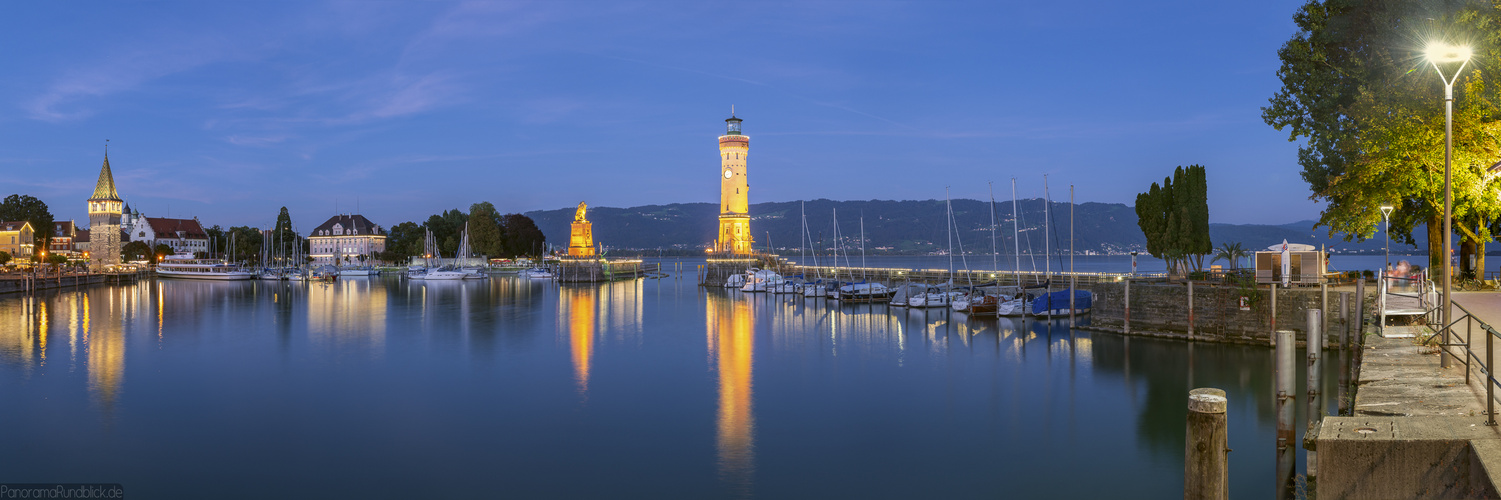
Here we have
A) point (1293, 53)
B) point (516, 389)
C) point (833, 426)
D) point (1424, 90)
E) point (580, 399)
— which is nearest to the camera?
point (833, 426)

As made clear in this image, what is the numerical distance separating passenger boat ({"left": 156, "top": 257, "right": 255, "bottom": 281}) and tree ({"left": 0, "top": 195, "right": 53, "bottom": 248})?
15.3 metres

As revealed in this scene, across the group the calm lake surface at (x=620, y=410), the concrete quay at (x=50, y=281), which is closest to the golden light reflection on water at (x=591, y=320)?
the calm lake surface at (x=620, y=410)

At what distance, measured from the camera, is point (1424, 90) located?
2036cm

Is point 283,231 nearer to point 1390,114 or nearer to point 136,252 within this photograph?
point 136,252

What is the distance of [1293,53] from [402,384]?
2889 cm

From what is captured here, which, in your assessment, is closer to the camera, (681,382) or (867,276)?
(681,382)

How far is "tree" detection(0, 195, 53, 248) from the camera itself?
102875mm

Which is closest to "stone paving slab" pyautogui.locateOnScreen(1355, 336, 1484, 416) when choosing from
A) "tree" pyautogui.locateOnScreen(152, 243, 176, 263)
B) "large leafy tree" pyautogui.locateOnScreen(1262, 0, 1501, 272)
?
"large leafy tree" pyautogui.locateOnScreen(1262, 0, 1501, 272)

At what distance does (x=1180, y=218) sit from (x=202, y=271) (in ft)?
321

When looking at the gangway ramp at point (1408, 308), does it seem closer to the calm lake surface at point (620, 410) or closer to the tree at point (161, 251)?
the calm lake surface at point (620, 410)

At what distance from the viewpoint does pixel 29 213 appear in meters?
104

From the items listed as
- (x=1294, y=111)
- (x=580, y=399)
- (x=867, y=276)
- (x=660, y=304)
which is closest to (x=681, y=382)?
(x=580, y=399)

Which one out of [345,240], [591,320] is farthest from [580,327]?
[345,240]

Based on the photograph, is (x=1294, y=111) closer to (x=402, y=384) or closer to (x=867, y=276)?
(x=402, y=384)
